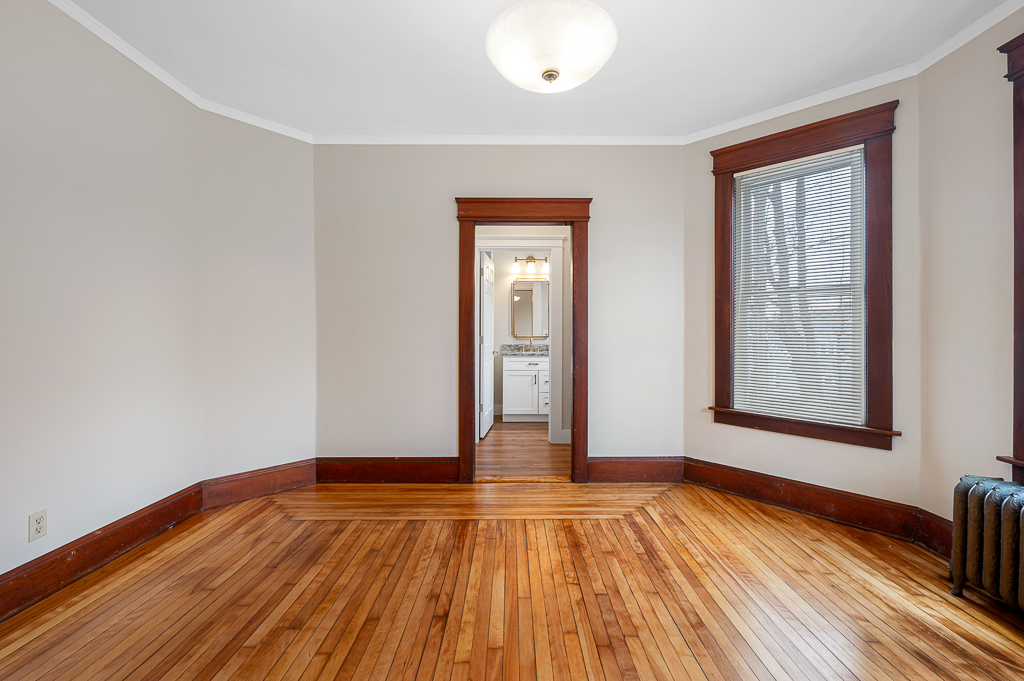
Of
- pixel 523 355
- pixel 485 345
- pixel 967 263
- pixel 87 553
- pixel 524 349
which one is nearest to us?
pixel 87 553

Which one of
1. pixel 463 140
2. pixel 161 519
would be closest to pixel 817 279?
pixel 463 140

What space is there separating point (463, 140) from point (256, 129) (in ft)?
5.11

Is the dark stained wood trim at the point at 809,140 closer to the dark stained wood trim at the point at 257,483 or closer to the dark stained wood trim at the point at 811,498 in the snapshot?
the dark stained wood trim at the point at 811,498

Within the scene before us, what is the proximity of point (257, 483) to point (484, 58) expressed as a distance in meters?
3.33

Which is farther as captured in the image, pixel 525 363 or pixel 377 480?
pixel 525 363

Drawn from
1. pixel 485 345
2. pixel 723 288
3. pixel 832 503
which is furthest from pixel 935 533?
pixel 485 345

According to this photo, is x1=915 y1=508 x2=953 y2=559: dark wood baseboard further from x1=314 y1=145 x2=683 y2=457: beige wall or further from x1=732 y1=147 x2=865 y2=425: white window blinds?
x1=314 y1=145 x2=683 y2=457: beige wall

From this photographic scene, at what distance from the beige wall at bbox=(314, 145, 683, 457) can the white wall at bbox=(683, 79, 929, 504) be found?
15cm

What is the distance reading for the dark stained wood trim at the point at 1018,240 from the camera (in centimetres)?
219

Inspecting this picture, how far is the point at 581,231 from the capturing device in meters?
3.71

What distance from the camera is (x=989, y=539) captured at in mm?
1971

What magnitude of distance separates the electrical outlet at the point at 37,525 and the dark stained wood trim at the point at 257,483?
41.3 inches

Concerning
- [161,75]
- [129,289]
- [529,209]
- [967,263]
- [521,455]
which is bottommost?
[521,455]

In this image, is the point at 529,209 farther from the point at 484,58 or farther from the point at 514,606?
the point at 514,606
